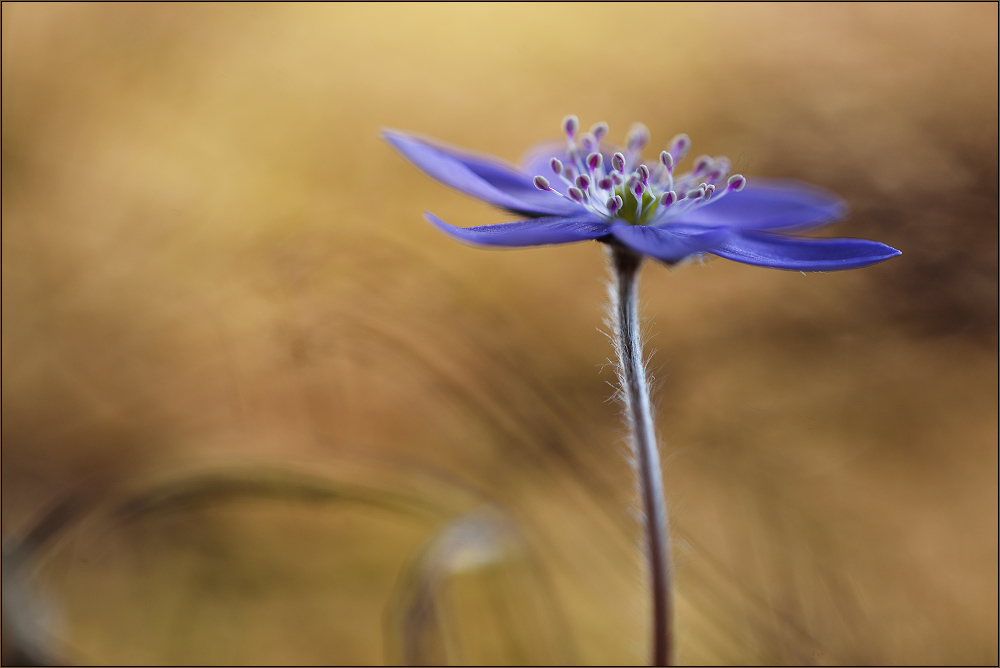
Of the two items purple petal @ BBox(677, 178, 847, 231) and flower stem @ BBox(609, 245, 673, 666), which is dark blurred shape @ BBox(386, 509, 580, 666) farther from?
purple petal @ BBox(677, 178, 847, 231)

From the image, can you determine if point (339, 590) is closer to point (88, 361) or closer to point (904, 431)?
point (88, 361)

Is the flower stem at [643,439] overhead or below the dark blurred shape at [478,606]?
overhead

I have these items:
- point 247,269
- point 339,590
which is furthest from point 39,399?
point 339,590

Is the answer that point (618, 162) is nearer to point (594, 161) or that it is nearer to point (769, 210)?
point (594, 161)

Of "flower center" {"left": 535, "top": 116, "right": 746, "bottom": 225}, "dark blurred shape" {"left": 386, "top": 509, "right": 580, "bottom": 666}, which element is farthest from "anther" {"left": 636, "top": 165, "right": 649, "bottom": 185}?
"dark blurred shape" {"left": 386, "top": 509, "right": 580, "bottom": 666}

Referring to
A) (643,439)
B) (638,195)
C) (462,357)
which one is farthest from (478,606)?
(638,195)

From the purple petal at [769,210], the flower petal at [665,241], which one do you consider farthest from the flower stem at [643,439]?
the purple petal at [769,210]

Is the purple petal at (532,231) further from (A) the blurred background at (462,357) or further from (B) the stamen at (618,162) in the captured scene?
(A) the blurred background at (462,357)
